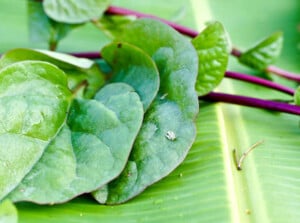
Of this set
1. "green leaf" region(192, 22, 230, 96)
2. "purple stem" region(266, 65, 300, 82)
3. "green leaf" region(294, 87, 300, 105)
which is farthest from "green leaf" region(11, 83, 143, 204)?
"purple stem" region(266, 65, 300, 82)

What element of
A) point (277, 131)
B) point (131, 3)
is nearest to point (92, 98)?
point (277, 131)

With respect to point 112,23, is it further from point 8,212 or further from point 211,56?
point 8,212

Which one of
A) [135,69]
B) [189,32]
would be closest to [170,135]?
[135,69]

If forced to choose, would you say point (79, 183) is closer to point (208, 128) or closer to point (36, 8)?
point (208, 128)

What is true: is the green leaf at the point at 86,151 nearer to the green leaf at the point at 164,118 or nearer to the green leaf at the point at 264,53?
the green leaf at the point at 164,118

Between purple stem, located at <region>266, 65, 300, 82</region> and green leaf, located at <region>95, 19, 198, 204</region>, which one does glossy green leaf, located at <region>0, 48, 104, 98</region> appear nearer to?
green leaf, located at <region>95, 19, 198, 204</region>

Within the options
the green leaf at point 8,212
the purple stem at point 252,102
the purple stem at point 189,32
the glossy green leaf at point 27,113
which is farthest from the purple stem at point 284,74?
the green leaf at point 8,212
